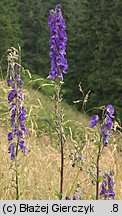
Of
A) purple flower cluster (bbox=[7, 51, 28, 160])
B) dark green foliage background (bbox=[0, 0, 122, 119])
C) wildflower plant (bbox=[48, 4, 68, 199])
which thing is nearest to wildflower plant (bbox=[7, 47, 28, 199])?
purple flower cluster (bbox=[7, 51, 28, 160])

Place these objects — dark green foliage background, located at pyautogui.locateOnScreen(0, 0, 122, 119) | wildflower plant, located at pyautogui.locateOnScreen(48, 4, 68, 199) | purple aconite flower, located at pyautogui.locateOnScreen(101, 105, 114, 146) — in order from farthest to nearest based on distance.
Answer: dark green foliage background, located at pyautogui.locateOnScreen(0, 0, 122, 119) → wildflower plant, located at pyautogui.locateOnScreen(48, 4, 68, 199) → purple aconite flower, located at pyautogui.locateOnScreen(101, 105, 114, 146)

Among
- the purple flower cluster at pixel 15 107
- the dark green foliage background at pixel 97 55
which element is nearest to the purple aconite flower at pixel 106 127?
the purple flower cluster at pixel 15 107

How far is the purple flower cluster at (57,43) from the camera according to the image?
12.1 feet

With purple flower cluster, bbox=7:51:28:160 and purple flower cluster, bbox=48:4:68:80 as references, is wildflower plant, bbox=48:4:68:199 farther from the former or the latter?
purple flower cluster, bbox=7:51:28:160

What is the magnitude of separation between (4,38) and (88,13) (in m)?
7.10

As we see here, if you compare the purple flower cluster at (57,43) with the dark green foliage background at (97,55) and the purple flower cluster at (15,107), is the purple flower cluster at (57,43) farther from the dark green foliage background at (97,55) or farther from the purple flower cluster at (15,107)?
the dark green foliage background at (97,55)

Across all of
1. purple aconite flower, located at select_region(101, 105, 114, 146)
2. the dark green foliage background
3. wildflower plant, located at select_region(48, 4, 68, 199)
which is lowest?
purple aconite flower, located at select_region(101, 105, 114, 146)

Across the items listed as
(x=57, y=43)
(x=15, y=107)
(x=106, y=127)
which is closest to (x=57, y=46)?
(x=57, y=43)

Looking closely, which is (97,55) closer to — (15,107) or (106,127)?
(15,107)

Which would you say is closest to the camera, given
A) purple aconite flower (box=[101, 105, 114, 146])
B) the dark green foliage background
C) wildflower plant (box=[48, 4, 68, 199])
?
purple aconite flower (box=[101, 105, 114, 146])

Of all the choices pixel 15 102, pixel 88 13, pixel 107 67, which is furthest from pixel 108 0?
pixel 15 102

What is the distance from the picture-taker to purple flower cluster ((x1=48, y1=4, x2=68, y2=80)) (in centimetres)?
370

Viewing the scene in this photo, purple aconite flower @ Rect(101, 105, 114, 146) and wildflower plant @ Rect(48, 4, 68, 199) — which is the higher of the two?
wildflower plant @ Rect(48, 4, 68, 199)

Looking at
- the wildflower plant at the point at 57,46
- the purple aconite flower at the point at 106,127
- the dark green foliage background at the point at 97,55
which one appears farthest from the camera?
the dark green foliage background at the point at 97,55
